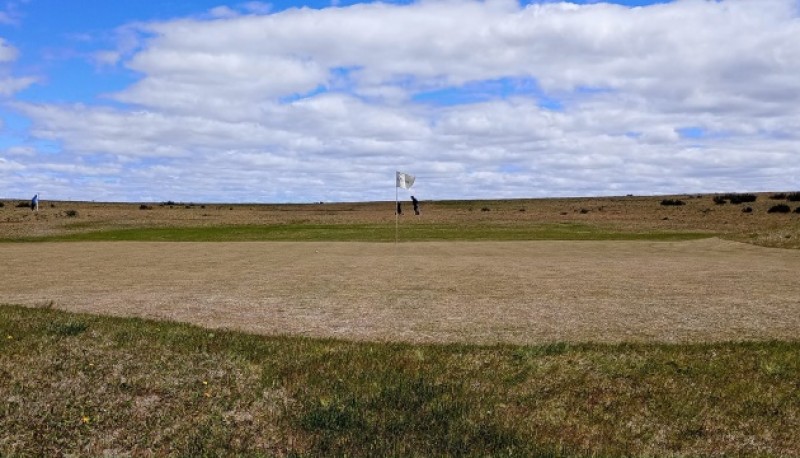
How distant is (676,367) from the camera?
1041 cm

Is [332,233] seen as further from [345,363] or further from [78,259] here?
[345,363]

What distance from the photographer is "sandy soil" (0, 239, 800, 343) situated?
13.5 m

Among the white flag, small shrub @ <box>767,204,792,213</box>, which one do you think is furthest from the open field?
small shrub @ <box>767,204,792,213</box>

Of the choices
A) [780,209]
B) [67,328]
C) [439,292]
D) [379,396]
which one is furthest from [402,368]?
[780,209]

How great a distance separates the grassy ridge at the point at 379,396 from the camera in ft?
26.2

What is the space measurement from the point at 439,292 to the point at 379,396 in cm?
933

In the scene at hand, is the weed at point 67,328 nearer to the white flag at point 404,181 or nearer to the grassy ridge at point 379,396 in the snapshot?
the grassy ridge at point 379,396

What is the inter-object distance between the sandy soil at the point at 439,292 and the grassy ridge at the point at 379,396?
5.99 feet

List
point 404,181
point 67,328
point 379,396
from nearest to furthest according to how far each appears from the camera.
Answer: point 379,396, point 67,328, point 404,181

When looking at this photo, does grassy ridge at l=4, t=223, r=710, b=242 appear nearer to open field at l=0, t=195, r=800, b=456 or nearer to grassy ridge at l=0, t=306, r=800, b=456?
open field at l=0, t=195, r=800, b=456

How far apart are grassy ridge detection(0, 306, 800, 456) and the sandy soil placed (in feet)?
5.99

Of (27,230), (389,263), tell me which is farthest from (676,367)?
(27,230)

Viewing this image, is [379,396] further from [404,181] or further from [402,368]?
[404,181]

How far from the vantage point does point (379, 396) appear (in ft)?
30.2
